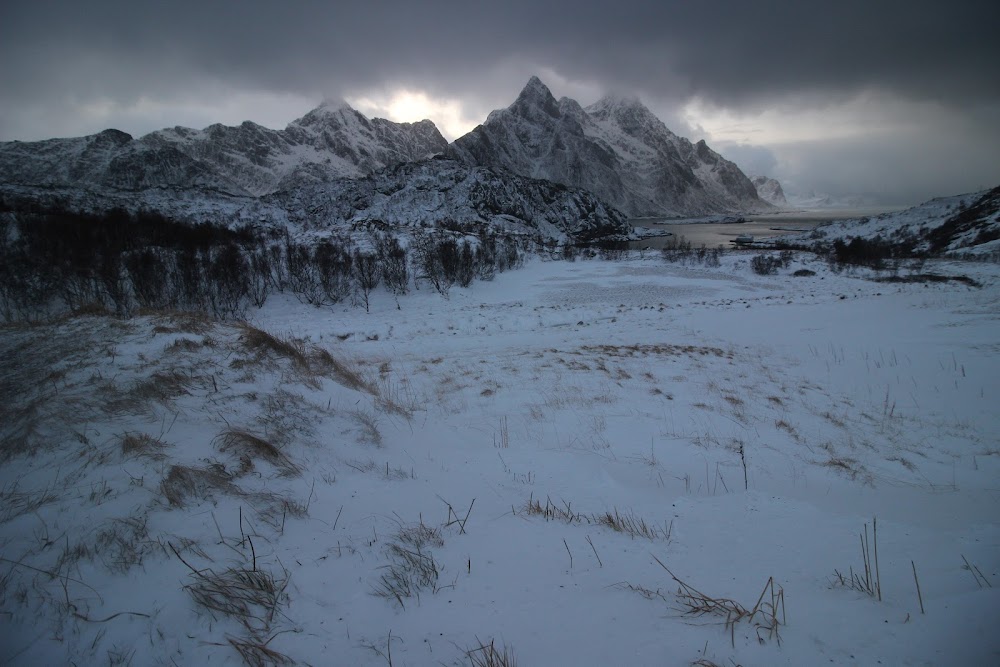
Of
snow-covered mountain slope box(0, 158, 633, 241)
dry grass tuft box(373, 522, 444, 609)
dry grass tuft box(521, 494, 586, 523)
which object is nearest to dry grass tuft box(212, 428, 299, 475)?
dry grass tuft box(373, 522, 444, 609)

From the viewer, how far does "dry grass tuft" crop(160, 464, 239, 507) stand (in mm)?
3176

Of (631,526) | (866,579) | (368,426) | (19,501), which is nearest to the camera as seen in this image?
(866,579)

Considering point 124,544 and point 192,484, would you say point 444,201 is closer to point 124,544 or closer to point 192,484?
point 192,484

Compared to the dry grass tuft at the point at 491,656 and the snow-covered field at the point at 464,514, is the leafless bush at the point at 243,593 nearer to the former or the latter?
the snow-covered field at the point at 464,514

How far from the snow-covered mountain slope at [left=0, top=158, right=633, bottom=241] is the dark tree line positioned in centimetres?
4131

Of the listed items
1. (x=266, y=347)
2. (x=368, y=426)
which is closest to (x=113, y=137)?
(x=266, y=347)

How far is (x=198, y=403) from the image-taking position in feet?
16.5

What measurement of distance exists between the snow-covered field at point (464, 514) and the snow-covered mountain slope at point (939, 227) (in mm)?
66793

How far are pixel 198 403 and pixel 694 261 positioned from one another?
56086mm

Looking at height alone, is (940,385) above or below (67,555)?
below

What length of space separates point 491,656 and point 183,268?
38.3 meters

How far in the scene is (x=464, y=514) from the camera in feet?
11.9

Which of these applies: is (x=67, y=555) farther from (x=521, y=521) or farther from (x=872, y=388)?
(x=872, y=388)

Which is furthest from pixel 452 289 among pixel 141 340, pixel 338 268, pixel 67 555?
pixel 67 555
